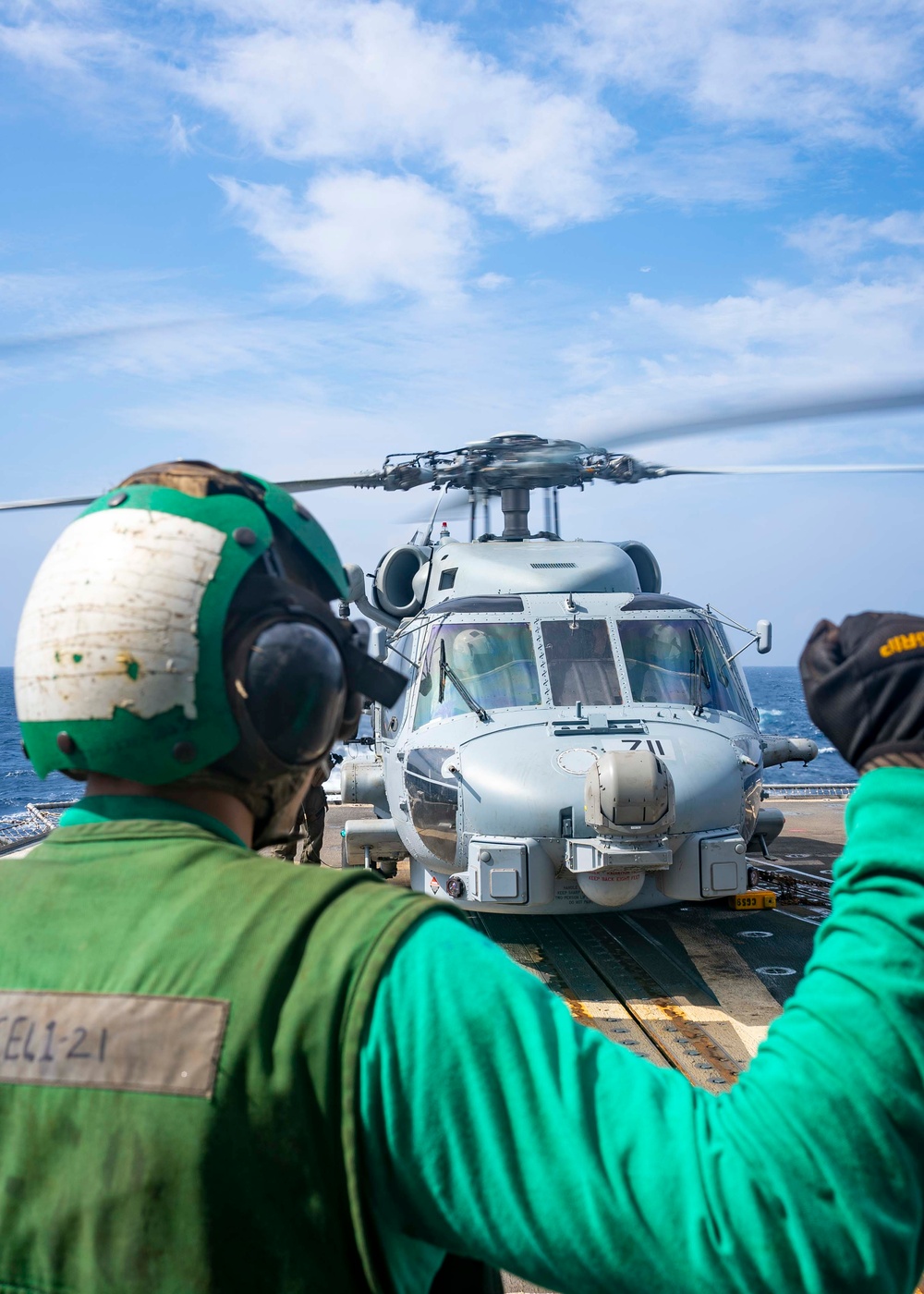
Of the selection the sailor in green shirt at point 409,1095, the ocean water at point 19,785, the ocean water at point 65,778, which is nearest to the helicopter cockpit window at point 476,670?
the sailor in green shirt at point 409,1095

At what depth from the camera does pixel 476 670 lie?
7316mm

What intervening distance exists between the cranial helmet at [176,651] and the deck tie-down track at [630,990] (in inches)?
151

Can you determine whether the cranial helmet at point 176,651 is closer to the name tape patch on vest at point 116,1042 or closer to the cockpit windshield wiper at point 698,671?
the name tape patch on vest at point 116,1042

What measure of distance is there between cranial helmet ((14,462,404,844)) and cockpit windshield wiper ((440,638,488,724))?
559 cm

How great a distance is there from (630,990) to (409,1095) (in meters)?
5.60

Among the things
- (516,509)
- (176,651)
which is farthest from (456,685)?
(176,651)

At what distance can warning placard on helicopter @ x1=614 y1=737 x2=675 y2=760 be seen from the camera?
21.2ft

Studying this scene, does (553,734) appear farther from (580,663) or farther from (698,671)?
(698,671)

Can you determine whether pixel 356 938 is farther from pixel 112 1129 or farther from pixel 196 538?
pixel 196 538

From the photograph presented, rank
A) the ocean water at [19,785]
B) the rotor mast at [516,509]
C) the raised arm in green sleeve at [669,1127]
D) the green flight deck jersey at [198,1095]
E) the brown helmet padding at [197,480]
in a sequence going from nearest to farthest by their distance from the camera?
the raised arm in green sleeve at [669,1127], the green flight deck jersey at [198,1095], the brown helmet padding at [197,480], the rotor mast at [516,509], the ocean water at [19,785]

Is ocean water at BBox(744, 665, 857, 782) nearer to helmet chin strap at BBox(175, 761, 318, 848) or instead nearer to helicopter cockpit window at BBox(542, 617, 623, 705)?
helicopter cockpit window at BBox(542, 617, 623, 705)

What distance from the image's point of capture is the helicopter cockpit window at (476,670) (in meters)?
7.16

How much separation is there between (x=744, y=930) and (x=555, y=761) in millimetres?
2367

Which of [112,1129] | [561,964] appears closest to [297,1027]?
[112,1129]
